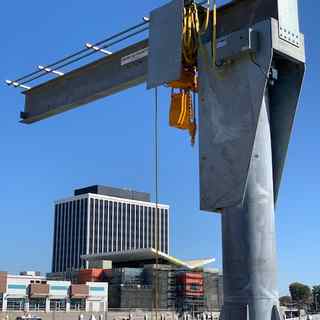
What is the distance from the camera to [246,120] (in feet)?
21.5

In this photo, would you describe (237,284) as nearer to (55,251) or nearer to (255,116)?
(255,116)

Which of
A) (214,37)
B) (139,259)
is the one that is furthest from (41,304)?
(214,37)

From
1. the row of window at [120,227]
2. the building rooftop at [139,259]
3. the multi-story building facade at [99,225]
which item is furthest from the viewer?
the row of window at [120,227]

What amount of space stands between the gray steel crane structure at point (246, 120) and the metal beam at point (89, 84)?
7.96ft

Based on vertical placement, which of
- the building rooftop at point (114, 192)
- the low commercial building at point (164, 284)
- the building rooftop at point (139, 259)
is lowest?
the low commercial building at point (164, 284)

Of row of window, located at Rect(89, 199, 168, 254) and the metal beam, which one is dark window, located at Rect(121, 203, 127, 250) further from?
the metal beam

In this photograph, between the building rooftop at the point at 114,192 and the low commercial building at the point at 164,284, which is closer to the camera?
the low commercial building at the point at 164,284

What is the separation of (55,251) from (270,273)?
154794 mm

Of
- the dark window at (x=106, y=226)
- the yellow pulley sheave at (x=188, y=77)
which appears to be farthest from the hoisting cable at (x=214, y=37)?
the dark window at (x=106, y=226)

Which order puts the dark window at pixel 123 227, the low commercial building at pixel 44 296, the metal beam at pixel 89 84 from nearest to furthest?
the metal beam at pixel 89 84 → the low commercial building at pixel 44 296 → the dark window at pixel 123 227

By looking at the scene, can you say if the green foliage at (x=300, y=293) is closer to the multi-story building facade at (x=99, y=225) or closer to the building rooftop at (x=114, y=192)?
the multi-story building facade at (x=99, y=225)

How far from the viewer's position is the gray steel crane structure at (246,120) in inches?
250

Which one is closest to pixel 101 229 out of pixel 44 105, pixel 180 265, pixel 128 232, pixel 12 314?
pixel 128 232

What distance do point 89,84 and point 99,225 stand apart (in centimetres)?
13912
